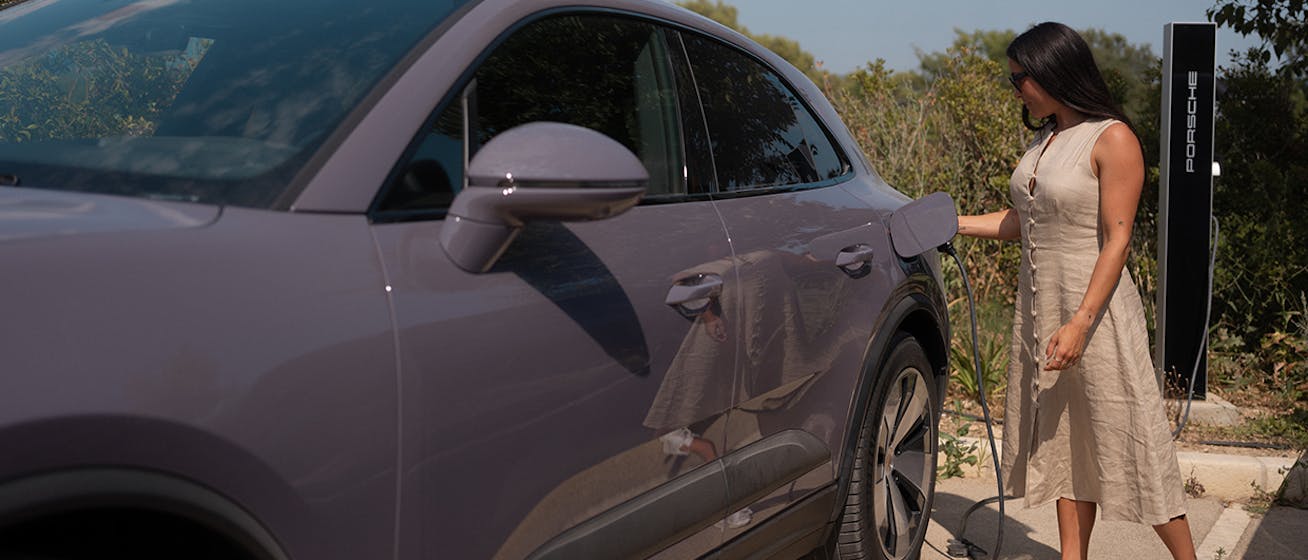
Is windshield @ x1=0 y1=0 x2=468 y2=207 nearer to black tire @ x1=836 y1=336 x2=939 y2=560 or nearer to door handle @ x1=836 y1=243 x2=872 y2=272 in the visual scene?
door handle @ x1=836 y1=243 x2=872 y2=272

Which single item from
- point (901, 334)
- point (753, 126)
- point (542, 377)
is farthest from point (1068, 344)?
point (542, 377)

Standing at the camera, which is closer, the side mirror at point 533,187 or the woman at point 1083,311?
the side mirror at point 533,187

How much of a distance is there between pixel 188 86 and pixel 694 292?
1.04 metres

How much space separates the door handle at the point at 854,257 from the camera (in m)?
3.50

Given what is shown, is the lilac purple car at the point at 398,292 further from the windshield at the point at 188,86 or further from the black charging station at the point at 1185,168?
the black charging station at the point at 1185,168

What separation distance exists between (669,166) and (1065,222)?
1581 millimetres

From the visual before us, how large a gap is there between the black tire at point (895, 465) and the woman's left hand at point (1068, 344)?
0.43 metres

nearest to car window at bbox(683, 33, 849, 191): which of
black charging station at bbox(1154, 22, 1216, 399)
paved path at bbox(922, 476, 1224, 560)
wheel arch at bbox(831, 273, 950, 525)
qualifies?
wheel arch at bbox(831, 273, 950, 525)

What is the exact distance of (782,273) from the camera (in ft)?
10.1

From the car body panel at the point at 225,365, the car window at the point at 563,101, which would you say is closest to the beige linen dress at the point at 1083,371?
the car window at the point at 563,101

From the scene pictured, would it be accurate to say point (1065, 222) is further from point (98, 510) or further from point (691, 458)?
point (98, 510)

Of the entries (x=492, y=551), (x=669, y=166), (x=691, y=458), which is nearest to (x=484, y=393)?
(x=492, y=551)

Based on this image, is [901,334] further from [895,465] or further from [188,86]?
[188,86]

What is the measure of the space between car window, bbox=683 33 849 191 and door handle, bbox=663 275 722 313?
464 mm
